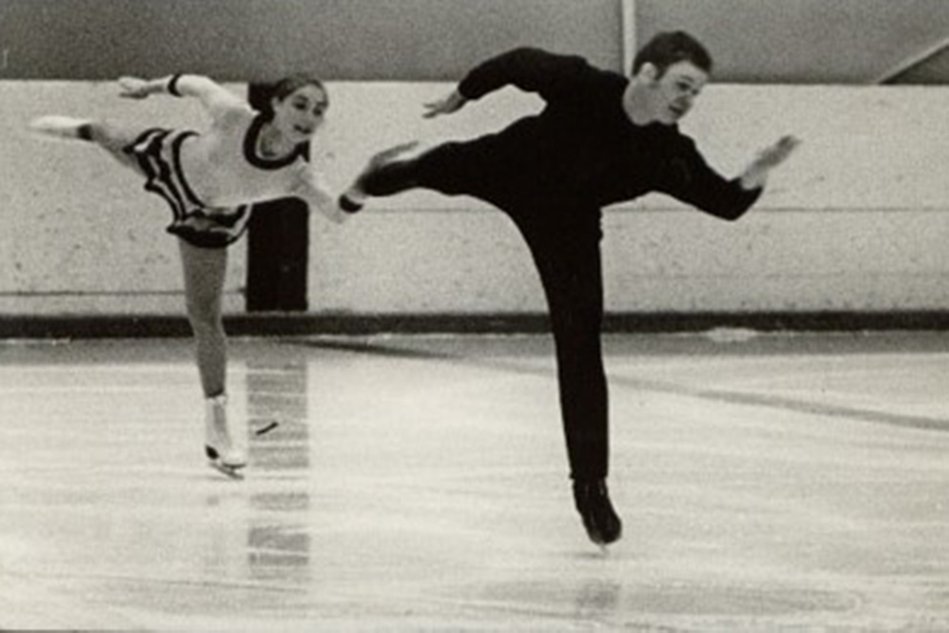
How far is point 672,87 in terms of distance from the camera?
684 cm

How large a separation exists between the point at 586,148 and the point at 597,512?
980 mm

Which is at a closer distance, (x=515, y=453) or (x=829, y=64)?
(x=515, y=453)

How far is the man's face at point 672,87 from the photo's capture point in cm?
684

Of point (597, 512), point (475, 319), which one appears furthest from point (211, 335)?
point (475, 319)

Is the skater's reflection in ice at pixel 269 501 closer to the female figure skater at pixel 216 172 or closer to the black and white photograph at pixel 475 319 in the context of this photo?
the black and white photograph at pixel 475 319

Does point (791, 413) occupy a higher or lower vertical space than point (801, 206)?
higher

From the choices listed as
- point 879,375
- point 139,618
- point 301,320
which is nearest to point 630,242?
point 301,320

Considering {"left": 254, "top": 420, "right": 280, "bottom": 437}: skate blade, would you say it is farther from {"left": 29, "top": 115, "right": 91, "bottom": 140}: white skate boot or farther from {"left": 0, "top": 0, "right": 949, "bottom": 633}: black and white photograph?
{"left": 29, "top": 115, "right": 91, "bottom": 140}: white skate boot

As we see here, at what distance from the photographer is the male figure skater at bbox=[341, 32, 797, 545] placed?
22.6 ft

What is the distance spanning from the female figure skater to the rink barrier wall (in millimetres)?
6230

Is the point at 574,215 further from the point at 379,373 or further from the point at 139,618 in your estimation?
the point at 379,373

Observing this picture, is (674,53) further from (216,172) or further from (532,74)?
(216,172)

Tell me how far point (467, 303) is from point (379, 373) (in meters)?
2.88

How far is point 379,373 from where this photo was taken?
1309 centimetres
